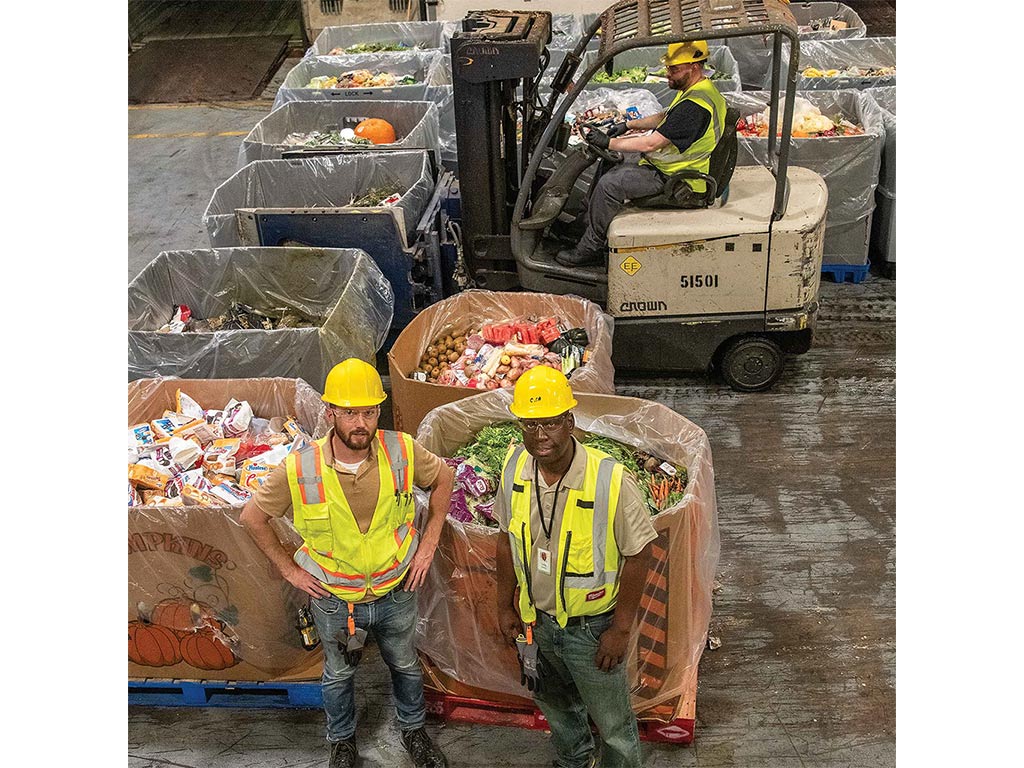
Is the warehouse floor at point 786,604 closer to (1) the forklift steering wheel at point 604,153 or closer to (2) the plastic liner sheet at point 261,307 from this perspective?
(1) the forklift steering wheel at point 604,153

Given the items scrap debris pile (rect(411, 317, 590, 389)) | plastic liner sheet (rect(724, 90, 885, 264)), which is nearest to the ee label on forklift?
scrap debris pile (rect(411, 317, 590, 389))

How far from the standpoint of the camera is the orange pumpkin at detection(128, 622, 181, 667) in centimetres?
450

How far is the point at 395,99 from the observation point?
9.75 metres

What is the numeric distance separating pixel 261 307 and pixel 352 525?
3.36 m

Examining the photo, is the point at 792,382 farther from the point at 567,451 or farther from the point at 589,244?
the point at 567,451

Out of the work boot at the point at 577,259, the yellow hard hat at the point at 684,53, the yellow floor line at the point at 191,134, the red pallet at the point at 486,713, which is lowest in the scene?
the red pallet at the point at 486,713

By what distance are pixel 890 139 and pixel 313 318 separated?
460 centimetres

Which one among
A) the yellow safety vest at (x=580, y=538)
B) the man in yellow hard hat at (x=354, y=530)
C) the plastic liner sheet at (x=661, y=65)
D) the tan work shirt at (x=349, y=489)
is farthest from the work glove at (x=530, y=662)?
the plastic liner sheet at (x=661, y=65)

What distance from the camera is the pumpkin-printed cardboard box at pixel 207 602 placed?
170 inches

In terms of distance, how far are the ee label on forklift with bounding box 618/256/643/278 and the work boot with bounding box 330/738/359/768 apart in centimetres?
329

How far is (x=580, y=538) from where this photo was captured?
141 inches

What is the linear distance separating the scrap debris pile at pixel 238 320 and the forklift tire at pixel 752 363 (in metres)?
2.69

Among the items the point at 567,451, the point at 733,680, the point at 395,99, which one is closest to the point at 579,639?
the point at 567,451

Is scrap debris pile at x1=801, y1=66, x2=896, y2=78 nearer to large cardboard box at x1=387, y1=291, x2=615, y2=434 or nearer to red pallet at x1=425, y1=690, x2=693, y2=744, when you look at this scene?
large cardboard box at x1=387, y1=291, x2=615, y2=434
